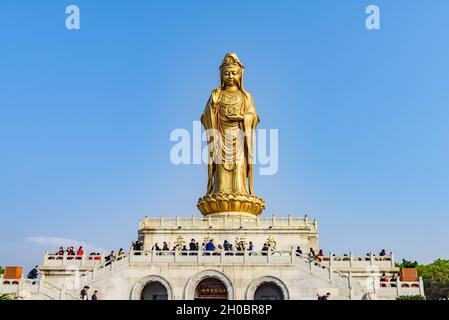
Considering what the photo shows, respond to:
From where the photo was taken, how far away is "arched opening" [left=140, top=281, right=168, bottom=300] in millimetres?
22234

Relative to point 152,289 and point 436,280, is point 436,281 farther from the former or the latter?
point 152,289


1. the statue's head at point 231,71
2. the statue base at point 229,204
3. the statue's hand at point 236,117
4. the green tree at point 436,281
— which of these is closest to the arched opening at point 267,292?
the statue base at point 229,204

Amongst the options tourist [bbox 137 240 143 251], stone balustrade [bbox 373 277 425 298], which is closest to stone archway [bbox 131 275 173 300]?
tourist [bbox 137 240 143 251]

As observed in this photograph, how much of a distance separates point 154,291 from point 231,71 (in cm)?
1749

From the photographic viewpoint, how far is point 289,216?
96.1 feet

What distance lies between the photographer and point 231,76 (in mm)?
34219

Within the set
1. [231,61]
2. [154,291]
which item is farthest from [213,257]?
[231,61]

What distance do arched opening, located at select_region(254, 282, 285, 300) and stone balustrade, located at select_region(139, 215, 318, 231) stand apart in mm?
6708

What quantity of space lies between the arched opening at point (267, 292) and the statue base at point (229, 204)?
915 centimetres

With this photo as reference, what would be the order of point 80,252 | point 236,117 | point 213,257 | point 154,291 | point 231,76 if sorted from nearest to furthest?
1. point 213,257
2. point 154,291
3. point 80,252
4. point 236,117
5. point 231,76

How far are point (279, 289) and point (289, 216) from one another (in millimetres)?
8121

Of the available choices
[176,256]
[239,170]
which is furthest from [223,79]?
[176,256]
